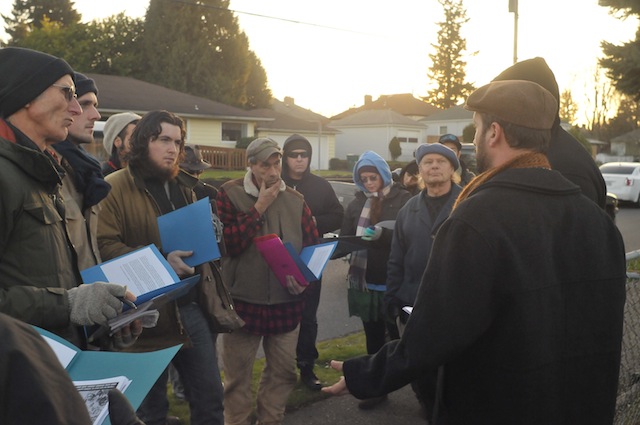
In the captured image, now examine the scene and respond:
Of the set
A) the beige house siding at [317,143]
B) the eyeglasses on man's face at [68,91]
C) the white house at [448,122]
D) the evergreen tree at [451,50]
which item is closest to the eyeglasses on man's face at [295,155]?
the eyeglasses on man's face at [68,91]

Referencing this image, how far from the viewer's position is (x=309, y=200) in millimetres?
5680

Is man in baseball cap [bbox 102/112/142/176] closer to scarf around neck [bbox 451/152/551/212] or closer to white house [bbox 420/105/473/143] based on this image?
scarf around neck [bbox 451/152/551/212]

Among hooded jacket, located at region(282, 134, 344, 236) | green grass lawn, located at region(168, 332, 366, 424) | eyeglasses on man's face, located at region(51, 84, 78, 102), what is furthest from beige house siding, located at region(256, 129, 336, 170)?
eyeglasses on man's face, located at region(51, 84, 78, 102)

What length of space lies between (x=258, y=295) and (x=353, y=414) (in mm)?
1216

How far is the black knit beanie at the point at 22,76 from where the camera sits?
7.85 ft

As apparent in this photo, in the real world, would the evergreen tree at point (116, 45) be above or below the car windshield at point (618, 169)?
above

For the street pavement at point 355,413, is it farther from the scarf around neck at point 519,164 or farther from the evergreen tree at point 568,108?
the evergreen tree at point 568,108

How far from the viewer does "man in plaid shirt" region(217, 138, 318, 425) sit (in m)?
4.21

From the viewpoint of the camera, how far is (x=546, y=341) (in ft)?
6.59

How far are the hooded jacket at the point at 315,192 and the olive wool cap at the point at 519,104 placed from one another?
351 centimetres

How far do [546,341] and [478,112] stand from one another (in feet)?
2.73

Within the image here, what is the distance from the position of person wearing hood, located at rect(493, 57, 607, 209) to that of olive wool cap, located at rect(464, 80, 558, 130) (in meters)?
0.72

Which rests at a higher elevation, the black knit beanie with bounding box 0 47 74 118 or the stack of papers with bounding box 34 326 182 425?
the black knit beanie with bounding box 0 47 74 118

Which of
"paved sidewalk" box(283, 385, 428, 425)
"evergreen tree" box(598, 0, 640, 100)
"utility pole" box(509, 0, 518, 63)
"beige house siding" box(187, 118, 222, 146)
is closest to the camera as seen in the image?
"paved sidewalk" box(283, 385, 428, 425)
